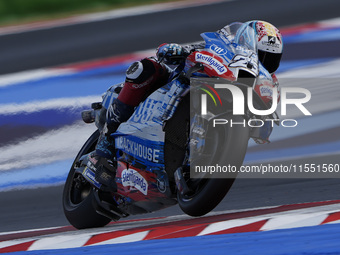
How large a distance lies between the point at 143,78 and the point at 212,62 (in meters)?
0.63

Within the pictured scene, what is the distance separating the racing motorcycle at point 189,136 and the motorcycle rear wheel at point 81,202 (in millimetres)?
93

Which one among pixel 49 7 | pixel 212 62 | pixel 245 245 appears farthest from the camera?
pixel 49 7

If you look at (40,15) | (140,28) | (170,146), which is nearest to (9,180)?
(170,146)

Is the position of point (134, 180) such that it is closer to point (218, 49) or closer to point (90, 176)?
point (90, 176)

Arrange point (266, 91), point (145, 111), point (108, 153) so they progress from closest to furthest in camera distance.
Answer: point (266, 91), point (145, 111), point (108, 153)

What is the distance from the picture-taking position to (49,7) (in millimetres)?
11320

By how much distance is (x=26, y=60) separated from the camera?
948 cm

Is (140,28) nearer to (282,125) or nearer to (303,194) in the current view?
(282,125)

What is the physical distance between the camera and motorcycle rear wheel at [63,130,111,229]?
5270 mm

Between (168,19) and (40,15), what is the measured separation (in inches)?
81.3

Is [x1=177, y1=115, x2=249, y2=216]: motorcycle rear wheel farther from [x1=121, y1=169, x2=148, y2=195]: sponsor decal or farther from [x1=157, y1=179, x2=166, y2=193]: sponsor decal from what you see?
[x1=121, y1=169, x2=148, y2=195]: sponsor decal

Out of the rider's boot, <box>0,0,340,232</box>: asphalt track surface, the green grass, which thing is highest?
the green grass

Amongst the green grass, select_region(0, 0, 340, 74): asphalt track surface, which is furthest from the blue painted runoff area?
the green grass

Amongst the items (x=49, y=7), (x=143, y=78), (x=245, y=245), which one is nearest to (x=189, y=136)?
(x=143, y=78)
